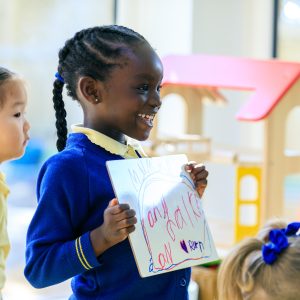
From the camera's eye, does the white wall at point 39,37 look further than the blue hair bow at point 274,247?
Yes

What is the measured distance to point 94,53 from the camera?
111 cm

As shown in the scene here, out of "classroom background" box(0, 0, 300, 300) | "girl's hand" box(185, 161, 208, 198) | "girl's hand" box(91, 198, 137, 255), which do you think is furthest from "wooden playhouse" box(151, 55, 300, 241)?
"girl's hand" box(91, 198, 137, 255)

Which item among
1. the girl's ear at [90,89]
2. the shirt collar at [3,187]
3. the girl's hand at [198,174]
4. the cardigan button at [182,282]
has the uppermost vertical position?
the girl's ear at [90,89]

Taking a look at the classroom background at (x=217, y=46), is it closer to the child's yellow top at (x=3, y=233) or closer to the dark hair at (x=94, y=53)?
the child's yellow top at (x=3, y=233)

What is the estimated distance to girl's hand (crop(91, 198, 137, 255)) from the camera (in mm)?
987

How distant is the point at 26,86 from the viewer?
1.29 m

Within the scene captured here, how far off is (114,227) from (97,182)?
0.35 feet

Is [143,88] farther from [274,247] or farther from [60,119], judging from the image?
[274,247]

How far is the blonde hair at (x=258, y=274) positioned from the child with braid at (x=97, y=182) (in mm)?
72

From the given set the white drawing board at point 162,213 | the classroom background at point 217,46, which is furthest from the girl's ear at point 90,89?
the classroom background at point 217,46

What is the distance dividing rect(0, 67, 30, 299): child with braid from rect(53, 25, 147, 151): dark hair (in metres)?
0.12

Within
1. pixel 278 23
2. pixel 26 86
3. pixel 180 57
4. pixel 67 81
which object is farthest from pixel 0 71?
pixel 278 23

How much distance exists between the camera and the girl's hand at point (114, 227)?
99 cm

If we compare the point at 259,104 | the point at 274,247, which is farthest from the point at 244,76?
the point at 274,247
